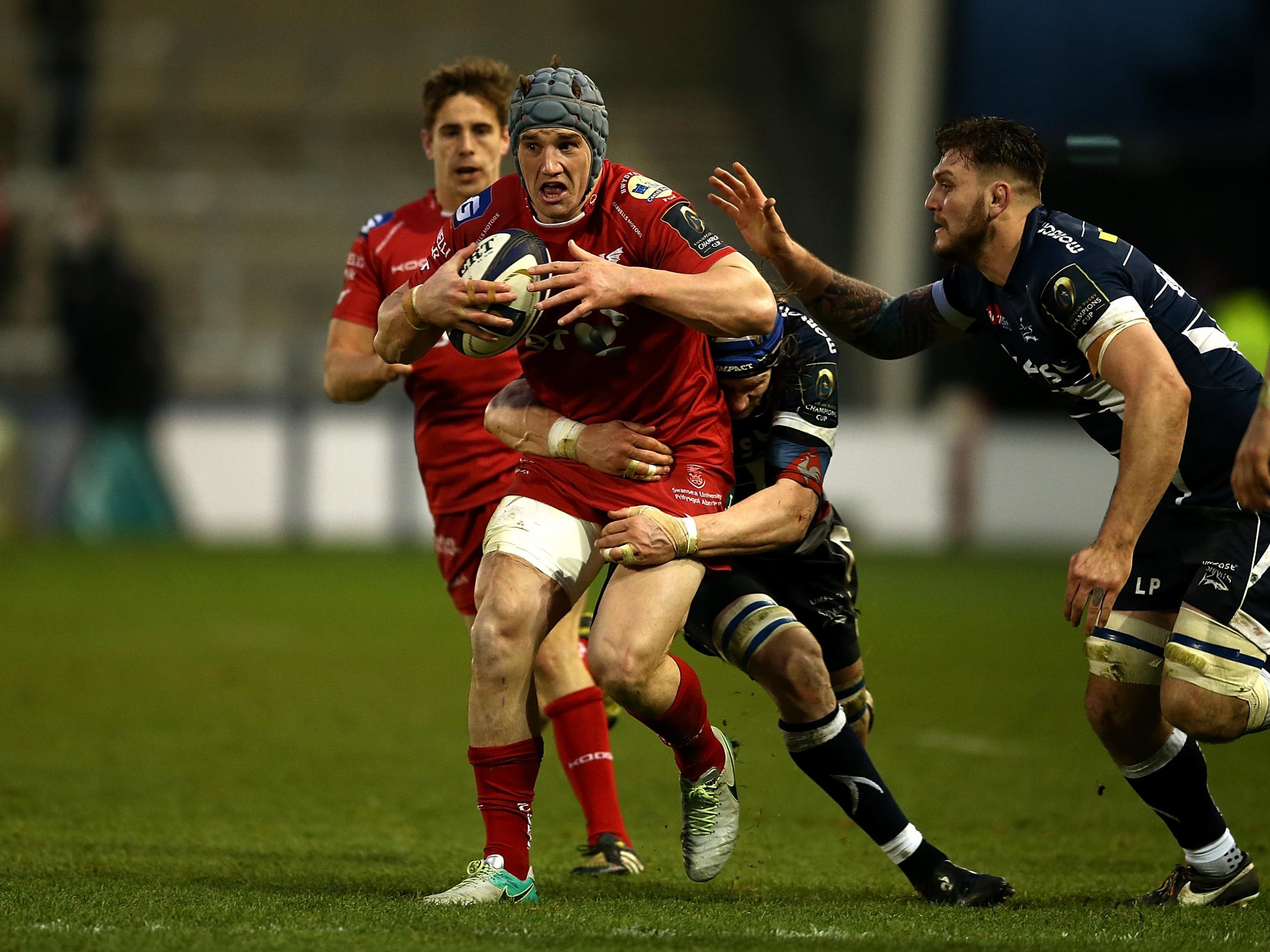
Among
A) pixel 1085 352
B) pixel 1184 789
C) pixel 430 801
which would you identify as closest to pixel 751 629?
pixel 1085 352

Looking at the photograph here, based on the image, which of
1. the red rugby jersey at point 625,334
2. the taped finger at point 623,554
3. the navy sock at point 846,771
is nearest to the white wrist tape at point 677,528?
the taped finger at point 623,554

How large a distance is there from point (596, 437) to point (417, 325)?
0.58 metres

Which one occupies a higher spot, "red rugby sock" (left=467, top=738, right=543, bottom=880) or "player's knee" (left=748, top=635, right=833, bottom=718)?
"player's knee" (left=748, top=635, right=833, bottom=718)

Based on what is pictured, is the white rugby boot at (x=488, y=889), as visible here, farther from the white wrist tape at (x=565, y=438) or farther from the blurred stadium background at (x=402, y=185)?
the blurred stadium background at (x=402, y=185)

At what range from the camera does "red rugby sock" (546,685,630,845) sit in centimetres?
549

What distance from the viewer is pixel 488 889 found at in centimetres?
443

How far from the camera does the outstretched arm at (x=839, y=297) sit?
16.9 feet

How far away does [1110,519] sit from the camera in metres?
4.36

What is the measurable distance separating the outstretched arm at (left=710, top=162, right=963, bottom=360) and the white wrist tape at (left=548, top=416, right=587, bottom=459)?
34.8 inches

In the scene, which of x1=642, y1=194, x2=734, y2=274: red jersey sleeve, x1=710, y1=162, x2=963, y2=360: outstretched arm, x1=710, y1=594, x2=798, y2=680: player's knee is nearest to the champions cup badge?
x1=710, y1=162, x2=963, y2=360: outstretched arm

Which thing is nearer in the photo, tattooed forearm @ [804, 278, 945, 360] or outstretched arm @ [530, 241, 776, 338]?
outstretched arm @ [530, 241, 776, 338]

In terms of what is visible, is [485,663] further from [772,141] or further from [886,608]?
[772,141]

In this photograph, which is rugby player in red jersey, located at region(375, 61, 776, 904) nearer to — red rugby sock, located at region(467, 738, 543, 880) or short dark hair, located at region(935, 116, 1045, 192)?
red rugby sock, located at region(467, 738, 543, 880)

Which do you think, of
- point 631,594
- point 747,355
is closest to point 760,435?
point 747,355
